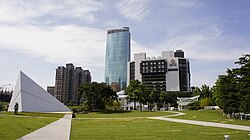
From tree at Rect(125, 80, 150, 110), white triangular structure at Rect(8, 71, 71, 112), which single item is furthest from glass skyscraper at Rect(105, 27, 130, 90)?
white triangular structure at Rect(8, 71, 71, 112)

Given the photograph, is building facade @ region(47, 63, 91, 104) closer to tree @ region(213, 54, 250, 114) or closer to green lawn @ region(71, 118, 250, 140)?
tree @ region(213, 54, 250, 114)

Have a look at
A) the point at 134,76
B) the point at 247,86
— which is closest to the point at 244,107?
the point at 247,86

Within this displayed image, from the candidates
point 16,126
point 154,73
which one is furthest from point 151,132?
point 154,73

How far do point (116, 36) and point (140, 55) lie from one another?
4142 centimetres

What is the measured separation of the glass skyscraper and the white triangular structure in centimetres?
13339

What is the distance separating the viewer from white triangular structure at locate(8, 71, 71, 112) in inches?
1794

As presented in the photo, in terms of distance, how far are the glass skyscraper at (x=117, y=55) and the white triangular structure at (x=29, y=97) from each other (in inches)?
5252

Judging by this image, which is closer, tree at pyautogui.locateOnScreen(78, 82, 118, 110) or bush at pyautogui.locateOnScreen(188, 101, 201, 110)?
tree at pyautogui.locateOnScreen(78, 82, 118, 110)

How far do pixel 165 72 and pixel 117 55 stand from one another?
54.7 metres

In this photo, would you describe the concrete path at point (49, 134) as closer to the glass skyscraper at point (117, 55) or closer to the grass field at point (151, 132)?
the grass field at point (151, 132)

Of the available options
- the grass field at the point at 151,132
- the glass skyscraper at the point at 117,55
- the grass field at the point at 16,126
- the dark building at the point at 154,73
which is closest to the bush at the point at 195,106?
the dark building at the point at 154,73

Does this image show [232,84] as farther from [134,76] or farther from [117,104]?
[134,76]

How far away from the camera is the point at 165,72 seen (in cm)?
14238

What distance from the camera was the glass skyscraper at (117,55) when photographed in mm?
184375
